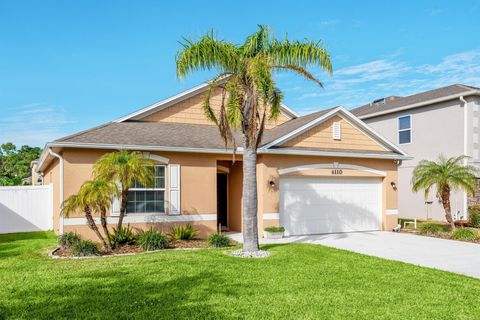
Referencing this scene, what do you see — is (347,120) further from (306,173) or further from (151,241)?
(151,241)

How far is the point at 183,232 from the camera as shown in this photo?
12.5 meters

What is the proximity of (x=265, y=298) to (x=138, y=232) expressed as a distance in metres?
6.99

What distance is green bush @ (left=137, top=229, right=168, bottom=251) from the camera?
11000mm

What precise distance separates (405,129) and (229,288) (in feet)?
57.7

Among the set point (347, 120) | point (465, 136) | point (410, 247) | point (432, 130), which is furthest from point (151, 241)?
point (432, 130)

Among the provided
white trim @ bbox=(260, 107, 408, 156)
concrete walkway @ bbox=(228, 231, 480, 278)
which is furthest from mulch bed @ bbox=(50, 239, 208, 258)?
white trim @ bbox=(260, 107, 408, 156)

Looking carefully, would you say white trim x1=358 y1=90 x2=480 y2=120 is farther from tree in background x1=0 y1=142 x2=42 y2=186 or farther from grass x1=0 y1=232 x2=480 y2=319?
tree in background x1=0 y1=142 x2=42 y2=186

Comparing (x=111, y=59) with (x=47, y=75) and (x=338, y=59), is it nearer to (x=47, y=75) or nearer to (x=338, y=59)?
(x=47, y=75)

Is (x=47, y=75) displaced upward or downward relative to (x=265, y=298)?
upward

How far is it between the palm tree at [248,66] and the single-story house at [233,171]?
10.1 feet

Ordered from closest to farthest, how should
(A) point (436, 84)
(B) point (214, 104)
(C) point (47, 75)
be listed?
(B) point (214, 104) → (C) point (47, 75) → (A) point (436, 84)

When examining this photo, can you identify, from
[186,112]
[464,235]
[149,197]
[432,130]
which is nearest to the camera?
[149,197]

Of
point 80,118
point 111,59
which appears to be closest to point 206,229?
point 111,59

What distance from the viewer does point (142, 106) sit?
15883mm
